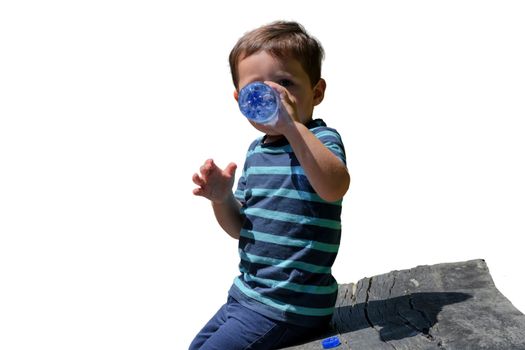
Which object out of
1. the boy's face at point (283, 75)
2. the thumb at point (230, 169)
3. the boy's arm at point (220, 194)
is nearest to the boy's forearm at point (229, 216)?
the boy's arm at point (220, 194)

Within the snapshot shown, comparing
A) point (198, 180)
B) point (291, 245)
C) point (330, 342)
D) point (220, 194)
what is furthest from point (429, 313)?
point (198, 180)

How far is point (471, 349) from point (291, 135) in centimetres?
118

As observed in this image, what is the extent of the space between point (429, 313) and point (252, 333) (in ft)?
2.93

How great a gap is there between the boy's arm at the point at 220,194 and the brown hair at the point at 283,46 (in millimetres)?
451

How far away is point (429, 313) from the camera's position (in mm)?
3988

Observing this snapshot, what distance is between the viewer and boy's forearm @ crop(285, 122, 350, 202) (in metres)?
3.48

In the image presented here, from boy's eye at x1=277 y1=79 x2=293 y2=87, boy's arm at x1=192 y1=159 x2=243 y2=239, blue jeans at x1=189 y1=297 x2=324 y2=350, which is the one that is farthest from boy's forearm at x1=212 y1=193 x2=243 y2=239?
boy's eye at x1=277 y1=79 x2=293 y2=87

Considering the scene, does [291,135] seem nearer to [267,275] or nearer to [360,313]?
[267,275]

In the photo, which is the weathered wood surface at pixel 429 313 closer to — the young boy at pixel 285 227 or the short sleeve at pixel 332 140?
the young boy at pixel 285 227

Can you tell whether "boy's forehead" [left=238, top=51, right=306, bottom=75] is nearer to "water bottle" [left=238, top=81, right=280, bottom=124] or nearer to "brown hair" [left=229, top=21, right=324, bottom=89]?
"brown hair" [left=229, top=21, right=324, bottom=89]

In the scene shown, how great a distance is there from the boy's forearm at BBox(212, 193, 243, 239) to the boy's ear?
0.65 m

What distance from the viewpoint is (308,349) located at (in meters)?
3.70

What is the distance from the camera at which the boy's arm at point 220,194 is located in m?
4.08

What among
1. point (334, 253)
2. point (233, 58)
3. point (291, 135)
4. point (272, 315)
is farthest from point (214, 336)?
point (233, 58)
